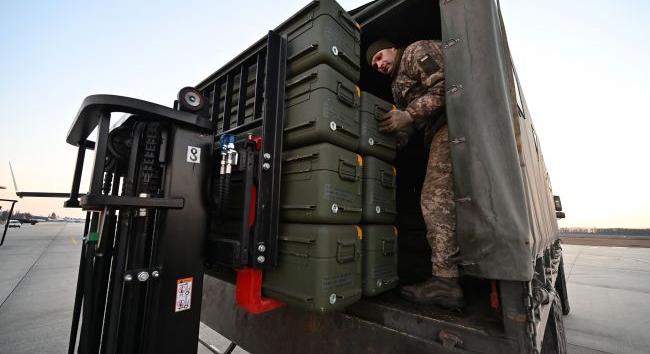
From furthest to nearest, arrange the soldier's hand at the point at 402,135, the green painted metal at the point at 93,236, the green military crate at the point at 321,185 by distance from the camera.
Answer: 1. the soldier's hand at the point at 402,135
2. the green military crate at the point at 321,185
3. the green painted metal at the point at 93,236

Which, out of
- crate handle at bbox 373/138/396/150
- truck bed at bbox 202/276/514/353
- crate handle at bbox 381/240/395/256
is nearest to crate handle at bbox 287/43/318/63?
crate handle at bbox 373/138/396/150

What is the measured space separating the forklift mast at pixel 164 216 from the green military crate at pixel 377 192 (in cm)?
63

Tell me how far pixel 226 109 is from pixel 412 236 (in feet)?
7.68

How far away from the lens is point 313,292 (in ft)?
5.05

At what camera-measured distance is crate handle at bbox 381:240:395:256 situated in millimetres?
2014

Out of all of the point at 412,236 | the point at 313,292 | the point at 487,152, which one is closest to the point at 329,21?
the point at 487,152

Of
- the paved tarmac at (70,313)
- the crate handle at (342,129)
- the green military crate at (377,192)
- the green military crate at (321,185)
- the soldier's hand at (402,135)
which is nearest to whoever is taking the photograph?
the green military crate at (321,185)

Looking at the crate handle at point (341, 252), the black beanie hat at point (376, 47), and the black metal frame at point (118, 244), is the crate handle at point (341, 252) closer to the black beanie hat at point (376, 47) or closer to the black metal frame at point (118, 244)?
the black metal frame at point (118, 244)

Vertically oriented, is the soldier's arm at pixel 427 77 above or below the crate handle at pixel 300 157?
above

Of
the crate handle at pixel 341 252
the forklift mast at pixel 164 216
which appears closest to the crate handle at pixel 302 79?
the forklift mast at pixel 164 216

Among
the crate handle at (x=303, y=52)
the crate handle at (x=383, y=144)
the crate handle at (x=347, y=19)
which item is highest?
the crate handle at (x=347, y=19)

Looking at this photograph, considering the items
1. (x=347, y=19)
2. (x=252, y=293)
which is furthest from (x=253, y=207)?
(x=347, y=19)

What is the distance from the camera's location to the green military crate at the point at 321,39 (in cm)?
182

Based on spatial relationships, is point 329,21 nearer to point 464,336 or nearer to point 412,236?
point 464,336
